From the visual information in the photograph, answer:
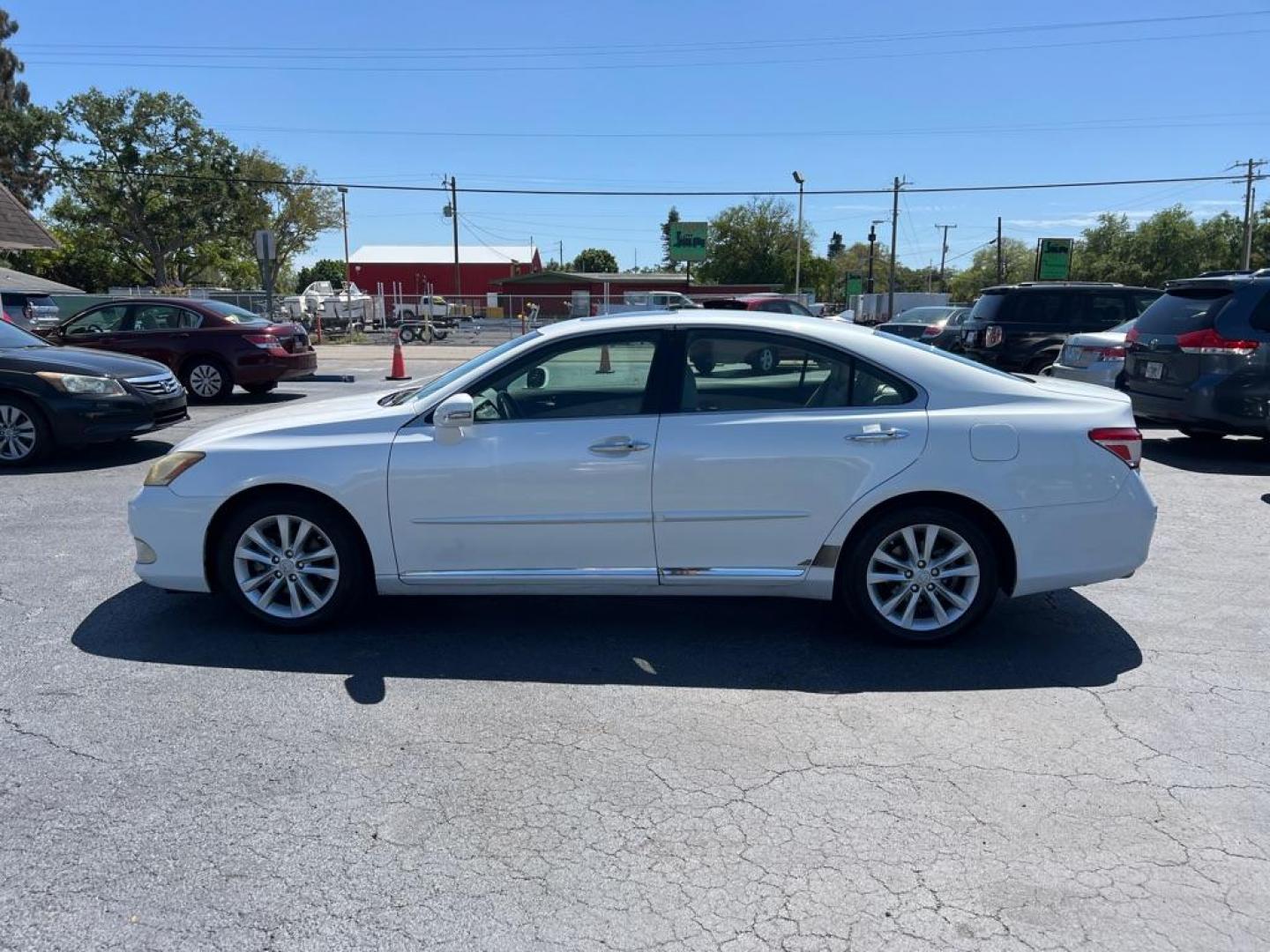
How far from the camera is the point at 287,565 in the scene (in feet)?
15.2

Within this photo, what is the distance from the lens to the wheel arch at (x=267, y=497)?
4562 millimetres

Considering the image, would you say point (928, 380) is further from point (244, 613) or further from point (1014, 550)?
point (244, 613)

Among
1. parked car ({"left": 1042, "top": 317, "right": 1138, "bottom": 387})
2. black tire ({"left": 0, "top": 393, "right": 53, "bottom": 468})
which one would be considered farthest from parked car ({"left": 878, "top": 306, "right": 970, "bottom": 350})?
black tire ({"left": 0, "top": 393, "right": 53, "bottom": 468})

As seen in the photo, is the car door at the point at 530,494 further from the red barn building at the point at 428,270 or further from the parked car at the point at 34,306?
the red barn building at the point at 428,270

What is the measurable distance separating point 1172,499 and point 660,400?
5.23 metres

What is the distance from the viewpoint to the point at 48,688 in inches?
161

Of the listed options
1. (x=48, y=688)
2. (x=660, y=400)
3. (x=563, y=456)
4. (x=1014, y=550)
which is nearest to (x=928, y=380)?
(x=1014, y=550)

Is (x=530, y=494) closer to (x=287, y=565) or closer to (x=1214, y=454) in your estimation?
(x=287, y=565)

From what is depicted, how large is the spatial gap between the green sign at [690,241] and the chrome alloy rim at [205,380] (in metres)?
33.3

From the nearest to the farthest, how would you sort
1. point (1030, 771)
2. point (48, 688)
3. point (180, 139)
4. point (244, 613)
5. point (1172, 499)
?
point (1030, 771) < point (48, 688) < point (244, 613) < point (1172, 499) < point (180, 139)

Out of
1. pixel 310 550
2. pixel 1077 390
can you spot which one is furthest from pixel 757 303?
pixel 310 550

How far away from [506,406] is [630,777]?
1.93 meters

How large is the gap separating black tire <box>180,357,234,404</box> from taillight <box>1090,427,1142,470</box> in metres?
12.0

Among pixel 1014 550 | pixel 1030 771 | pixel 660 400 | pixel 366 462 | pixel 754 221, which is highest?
pixel 754 221
